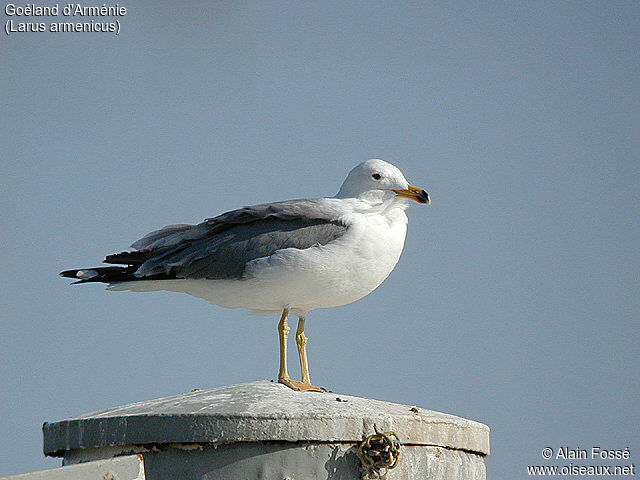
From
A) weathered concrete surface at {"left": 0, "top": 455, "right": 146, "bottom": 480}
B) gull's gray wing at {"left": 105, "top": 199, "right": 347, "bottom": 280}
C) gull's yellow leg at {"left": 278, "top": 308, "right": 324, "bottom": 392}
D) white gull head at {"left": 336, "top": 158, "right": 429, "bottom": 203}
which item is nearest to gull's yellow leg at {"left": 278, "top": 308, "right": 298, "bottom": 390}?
gull's yellow leg at {"left": 278, "top": 308, "right": 324, "bottom": 392}

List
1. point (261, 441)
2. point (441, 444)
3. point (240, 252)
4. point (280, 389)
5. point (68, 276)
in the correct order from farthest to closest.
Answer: point (68, 276), point (240, 252), point (280, 389), point (441, 444), point (261, 441)

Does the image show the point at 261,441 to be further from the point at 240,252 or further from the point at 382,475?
the point at 240,252

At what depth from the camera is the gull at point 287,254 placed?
8039 millimetres

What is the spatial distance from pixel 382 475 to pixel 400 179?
346cm

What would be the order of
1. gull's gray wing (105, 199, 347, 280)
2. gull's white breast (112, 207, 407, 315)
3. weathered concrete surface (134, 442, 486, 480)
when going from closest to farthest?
weathered concrete surface (134, 442, 486, 480) → gull's white breast (112, 207, 407, 315) → gull's gray wing (105, 199, 347, 280)

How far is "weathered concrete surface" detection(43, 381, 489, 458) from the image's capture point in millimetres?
6043

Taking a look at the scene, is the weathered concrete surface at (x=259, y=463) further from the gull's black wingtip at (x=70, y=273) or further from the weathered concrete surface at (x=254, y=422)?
the gull's black wingtip at (x=70, y=273)

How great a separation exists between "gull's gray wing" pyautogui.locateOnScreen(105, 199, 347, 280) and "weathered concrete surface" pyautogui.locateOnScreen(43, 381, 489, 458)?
1599 mm

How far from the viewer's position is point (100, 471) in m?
5.64

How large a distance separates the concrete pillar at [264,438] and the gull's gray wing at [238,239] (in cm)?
187

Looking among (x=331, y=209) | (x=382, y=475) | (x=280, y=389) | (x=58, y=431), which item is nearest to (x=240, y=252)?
(x=331, y=209)

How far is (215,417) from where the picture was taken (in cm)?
607

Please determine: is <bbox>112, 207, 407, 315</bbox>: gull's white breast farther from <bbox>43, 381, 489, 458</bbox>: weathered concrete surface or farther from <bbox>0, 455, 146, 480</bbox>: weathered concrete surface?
<bbox>0, 455, 146, 480</bbox>: weathered concrete surface

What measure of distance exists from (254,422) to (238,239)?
8.84 ft
